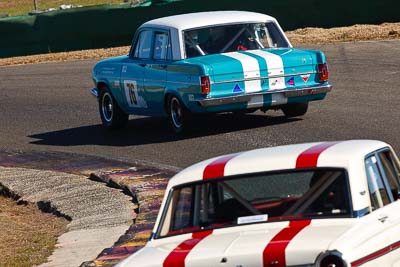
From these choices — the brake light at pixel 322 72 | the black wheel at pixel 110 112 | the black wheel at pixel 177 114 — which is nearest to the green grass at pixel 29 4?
the black wheel at pixel 110 112

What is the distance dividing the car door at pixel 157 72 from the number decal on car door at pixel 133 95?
0.72ft

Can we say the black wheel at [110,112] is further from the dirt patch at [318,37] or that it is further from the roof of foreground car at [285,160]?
the roof of foreground car at [285,160]

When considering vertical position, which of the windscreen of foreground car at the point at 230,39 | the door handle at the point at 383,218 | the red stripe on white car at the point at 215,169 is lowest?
the windscreen of foreground car at the point at 230,39

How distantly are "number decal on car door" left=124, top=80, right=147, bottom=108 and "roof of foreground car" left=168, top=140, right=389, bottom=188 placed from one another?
8.92 m

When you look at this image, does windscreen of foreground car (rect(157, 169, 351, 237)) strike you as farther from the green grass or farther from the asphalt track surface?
the green grass

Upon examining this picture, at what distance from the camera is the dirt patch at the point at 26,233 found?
9.78m

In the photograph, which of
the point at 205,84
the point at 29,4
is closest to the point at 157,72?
the point at 205,84

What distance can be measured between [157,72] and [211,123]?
116 cm

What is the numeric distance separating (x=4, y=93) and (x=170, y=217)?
1782 cm

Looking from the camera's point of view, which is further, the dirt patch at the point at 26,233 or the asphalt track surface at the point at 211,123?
the asphalt track surface at the point at 211,123

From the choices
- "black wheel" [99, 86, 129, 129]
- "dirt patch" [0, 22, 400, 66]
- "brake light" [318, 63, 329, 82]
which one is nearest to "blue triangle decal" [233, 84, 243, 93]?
"brake light" [318, 63, 329, 82]

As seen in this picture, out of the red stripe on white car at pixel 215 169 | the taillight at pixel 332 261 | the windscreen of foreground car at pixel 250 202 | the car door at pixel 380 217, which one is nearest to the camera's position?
the taillight at pixel 332 261

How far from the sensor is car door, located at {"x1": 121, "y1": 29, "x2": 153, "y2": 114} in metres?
15.8

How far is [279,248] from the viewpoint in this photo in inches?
227
